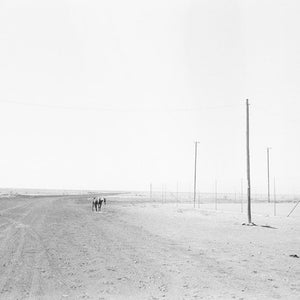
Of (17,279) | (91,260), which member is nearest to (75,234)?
(91,260)

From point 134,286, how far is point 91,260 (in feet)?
12.2

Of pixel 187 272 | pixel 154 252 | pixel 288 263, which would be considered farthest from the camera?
pixel 154 252

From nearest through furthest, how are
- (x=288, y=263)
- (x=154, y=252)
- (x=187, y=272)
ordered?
1. (x=187, y=272)
2. (x=288, y=263)
3. (x=154, y=252)

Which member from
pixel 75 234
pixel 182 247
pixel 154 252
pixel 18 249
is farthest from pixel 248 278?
pixel 75 234

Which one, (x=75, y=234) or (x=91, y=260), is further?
(x=75, y=234)

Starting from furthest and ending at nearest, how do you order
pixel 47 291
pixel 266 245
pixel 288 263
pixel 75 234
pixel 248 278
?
pixel 75 234 < pixel 266 245 < pixel 288 263 < pixel 248 278 < pixel 47 291

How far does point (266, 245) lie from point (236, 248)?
201 cm

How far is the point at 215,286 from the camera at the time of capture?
33.2ft

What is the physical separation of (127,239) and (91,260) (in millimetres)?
6097

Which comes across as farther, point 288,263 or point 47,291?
point 288,263

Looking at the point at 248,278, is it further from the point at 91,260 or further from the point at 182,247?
the point at 182,247

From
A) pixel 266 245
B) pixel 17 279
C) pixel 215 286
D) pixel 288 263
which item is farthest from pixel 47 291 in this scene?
pixel 266 245

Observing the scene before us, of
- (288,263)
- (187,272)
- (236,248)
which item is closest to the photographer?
(187,272)

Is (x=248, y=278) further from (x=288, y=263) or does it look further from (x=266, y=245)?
(x=266, y=245)
